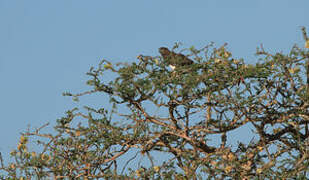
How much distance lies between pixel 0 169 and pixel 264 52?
15.6ft

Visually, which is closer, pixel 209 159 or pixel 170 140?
pixel 209 159

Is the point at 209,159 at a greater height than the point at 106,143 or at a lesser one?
lesser

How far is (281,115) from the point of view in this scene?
968cm

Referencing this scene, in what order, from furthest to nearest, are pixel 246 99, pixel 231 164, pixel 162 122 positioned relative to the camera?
pixel 162 122, pixel 246 99, pixel 231 164

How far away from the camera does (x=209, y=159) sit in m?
8.96

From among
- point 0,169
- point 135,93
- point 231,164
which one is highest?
point 135,93

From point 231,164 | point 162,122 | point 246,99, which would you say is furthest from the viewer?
point 162,122

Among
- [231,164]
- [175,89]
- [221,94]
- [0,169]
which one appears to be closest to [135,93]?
[175,89]

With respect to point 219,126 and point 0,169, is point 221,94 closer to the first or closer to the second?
point 219,126

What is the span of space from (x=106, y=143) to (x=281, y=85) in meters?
2.96

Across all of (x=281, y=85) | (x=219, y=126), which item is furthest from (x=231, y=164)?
Result: (x=281, y=85)

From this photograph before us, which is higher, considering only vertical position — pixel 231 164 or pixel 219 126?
pixel 219 126

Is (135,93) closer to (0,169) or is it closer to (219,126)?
(219,126)

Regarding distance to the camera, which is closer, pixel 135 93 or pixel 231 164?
pixel 231 164
